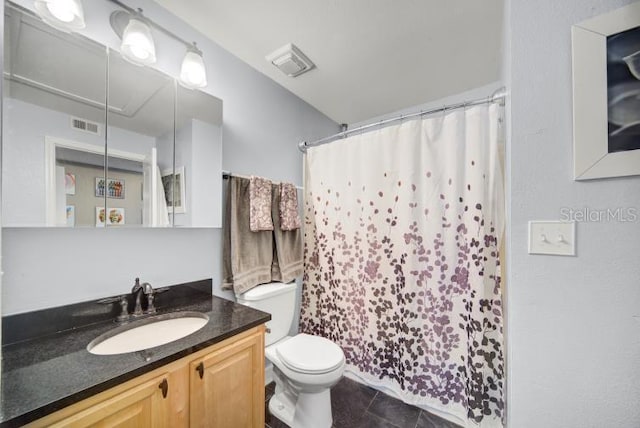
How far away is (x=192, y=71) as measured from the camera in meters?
1.36

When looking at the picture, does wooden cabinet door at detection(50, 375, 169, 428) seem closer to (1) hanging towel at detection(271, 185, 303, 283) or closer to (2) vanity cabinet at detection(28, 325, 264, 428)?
(2) vanity cabinet at detection(28, 325, 264, 428)

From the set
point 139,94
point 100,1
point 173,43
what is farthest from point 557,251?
point 100,1

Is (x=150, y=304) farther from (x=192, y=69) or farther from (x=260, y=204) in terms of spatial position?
(x=192, y=69)

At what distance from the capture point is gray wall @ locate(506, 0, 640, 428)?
751mm

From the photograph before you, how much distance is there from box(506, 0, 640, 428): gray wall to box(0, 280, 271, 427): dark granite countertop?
1.10m

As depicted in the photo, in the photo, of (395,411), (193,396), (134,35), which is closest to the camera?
(193,396)

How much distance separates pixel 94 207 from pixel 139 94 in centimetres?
57

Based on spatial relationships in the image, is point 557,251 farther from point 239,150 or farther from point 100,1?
point 100,1

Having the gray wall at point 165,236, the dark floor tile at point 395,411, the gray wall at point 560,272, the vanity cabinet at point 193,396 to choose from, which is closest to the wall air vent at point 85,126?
the gray wall at point 165,236

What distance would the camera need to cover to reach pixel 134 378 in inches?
30.3

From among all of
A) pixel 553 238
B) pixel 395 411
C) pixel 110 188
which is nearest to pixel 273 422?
pixel 395 411

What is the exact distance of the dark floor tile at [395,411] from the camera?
1.47 m

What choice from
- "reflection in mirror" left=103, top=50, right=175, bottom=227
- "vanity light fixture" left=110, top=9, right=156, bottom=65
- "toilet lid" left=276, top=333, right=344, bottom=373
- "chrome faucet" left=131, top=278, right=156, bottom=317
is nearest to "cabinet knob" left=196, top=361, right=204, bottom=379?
"chrome faucet" left=131, top=278, right=156, bottom=317

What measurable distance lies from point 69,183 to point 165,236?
1.46 feet
